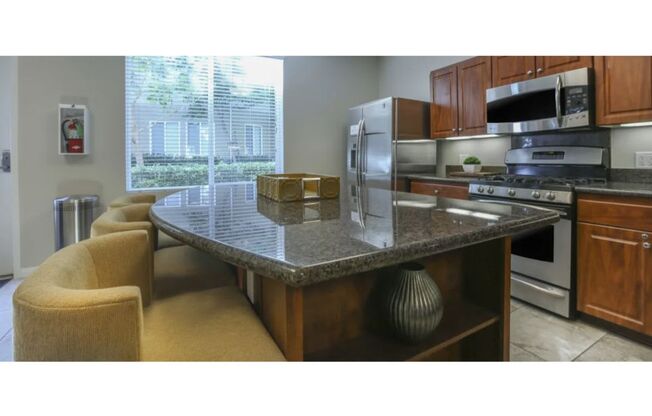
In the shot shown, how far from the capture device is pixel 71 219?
3041 mm

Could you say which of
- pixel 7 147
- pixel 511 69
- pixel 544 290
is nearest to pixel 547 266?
pixel 544 290

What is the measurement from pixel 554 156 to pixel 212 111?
10.9ft

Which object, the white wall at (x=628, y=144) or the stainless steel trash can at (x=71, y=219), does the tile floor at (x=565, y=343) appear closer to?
the white wall at (x=628, y=144)

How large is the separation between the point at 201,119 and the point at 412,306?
138 inches

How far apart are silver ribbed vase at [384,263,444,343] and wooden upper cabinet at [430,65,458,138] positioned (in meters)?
2.97

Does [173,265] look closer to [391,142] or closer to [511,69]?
[391,142]

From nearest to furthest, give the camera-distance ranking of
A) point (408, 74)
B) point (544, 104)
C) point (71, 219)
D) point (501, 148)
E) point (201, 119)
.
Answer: point (544, 104) < point (71, 219) < point (501, 148) < point (201, 119) < point (408, 74)

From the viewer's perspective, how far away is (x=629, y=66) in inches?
84.2

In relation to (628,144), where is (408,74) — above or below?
above

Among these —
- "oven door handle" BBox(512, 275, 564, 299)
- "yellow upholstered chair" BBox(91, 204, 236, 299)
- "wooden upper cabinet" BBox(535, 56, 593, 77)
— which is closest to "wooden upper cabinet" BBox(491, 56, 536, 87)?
"wooden upper cabinet" BBox(535, 56, 593, 77)

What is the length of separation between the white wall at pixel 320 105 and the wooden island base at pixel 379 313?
134 inches

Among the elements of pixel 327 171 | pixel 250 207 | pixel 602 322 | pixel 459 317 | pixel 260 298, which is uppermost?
pixel 327 171

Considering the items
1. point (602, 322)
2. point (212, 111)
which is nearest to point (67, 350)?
point (602, 322)
